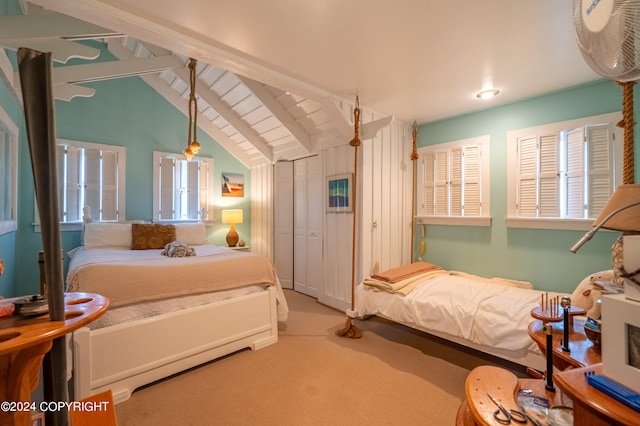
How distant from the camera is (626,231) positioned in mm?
1022

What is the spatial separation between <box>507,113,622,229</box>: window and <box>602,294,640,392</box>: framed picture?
2411mm

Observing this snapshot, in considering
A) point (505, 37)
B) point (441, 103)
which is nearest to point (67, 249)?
point (441, 103)

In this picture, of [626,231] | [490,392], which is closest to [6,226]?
[490,392]

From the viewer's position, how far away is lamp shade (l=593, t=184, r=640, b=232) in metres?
0.98

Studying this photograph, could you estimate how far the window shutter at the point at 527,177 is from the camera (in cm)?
284

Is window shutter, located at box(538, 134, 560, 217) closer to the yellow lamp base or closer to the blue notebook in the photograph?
Result: the blue notebook

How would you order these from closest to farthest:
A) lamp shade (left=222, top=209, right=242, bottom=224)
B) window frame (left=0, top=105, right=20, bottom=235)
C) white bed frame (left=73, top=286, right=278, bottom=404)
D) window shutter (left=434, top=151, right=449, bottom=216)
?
white bed frame (left=73, top=286, right=278, bottom=404), window frame (left=0, top=105, right=20, bottom=235), window shutter (left=434, top=151, right=449, bottom=216), lamp shade (left=222, top=209, right=242, bottom=224)

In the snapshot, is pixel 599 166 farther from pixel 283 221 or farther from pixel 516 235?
pixel 283 221

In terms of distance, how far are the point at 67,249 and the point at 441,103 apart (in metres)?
5.15

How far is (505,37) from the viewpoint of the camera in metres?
1.92

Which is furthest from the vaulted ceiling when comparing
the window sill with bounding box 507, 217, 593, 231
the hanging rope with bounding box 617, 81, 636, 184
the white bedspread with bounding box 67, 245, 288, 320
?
the white bedspread with bounding box 67, 245, 288, 320

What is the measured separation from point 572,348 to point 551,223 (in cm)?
202

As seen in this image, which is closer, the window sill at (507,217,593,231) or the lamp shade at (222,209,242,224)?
the window sill at (507,217,593,231)

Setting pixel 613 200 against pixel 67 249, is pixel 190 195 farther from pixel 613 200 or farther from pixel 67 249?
pixel 613 200
